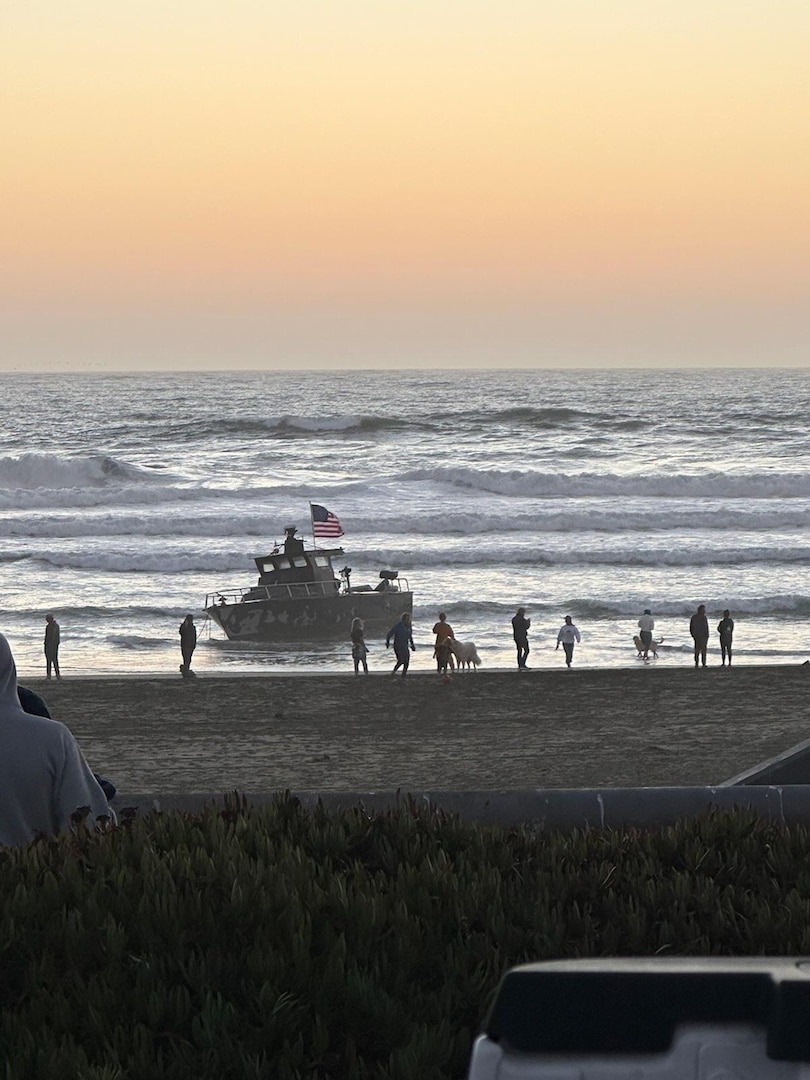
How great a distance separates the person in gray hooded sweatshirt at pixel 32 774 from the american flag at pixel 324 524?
26.4 metres

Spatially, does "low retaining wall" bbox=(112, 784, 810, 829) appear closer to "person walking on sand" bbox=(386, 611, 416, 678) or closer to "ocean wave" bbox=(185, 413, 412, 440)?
"person walking on sand" bbox=(386, 611, 416, 678)

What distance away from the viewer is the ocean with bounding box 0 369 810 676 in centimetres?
3067

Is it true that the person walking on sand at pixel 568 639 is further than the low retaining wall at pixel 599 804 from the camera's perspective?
Yes

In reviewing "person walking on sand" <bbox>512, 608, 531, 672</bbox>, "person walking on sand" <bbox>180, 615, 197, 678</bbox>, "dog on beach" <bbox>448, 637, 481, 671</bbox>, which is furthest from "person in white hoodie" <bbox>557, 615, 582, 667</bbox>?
"person walking on sand" <bbox>180, 615, 197, 678</bbox>

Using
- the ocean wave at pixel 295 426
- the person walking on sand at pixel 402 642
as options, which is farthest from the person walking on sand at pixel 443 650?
the ocean wave at pixel 295 426

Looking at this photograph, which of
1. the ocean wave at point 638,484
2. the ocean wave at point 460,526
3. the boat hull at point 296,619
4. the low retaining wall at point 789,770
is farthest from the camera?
the ocean wave at point 638,484

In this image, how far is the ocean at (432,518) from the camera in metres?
30.7

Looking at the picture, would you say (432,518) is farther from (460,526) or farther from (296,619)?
(296,619)

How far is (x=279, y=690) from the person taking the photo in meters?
21.4

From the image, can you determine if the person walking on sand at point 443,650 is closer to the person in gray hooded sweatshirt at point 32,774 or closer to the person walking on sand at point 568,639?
the person walking on sand at point 568,639

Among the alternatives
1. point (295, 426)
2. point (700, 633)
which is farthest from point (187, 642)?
point (295, 426)

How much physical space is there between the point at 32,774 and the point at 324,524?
27.2m

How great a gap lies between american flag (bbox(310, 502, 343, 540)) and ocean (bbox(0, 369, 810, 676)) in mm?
2892

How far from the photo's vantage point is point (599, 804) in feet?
17.1
